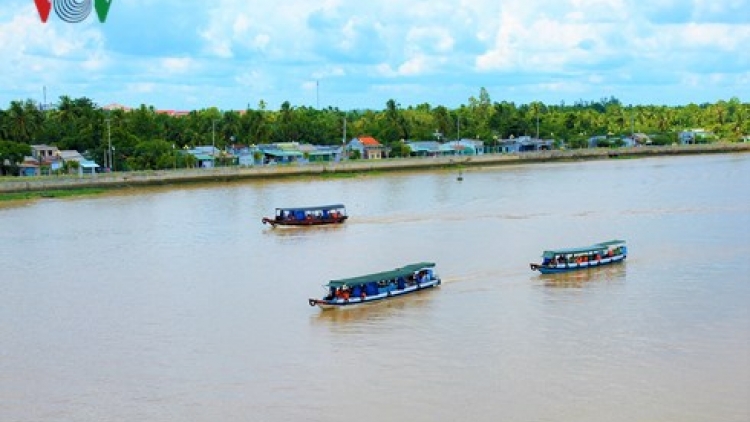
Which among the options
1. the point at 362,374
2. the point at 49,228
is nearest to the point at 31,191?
the point at 49,228

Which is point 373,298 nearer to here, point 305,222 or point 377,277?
point 377,277

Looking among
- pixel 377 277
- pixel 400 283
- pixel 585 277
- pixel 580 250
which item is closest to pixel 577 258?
pixel 580 250

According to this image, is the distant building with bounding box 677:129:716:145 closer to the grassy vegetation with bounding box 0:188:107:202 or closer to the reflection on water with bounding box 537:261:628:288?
the grassy vegetation with bounding box 0:188:107:202

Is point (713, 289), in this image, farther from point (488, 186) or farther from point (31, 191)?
point (31, 191)

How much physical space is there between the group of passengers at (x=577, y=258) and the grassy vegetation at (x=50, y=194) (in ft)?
68.8

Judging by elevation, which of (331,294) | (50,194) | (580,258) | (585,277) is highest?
(50,194)

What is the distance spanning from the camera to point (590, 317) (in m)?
13.7

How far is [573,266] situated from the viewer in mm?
17203

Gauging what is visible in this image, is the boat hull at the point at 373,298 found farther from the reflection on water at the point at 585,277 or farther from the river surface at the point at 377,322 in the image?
the reflection on water at the point at 585,277

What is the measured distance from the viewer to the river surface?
10507 millimetres

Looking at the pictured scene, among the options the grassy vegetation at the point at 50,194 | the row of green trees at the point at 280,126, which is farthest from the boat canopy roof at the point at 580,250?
the row of green trees at the point at 280,126

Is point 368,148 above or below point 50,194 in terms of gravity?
above

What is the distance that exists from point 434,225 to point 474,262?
575 cm

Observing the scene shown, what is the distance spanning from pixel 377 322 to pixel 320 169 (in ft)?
96.6
